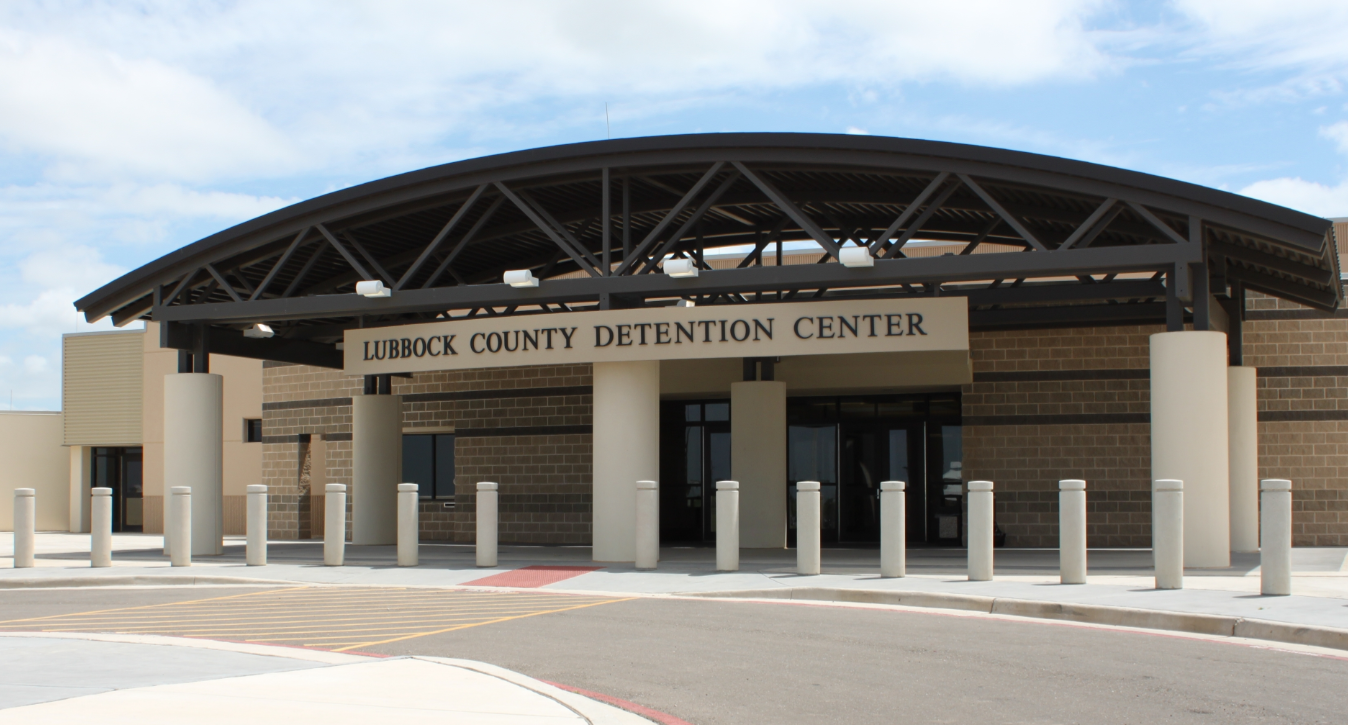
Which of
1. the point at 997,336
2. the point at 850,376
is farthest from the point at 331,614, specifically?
the point at 997,336

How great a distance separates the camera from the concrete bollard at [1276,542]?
39.2ft

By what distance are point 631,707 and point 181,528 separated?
12106mm

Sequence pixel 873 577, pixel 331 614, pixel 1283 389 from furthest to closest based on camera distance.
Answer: pixel 1283 389 < pixel 873 577 < pixel 331 614

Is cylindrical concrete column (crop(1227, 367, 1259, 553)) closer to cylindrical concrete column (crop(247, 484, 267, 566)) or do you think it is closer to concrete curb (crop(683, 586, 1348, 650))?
concrete curb (crop(683, 586, 1348, 650))

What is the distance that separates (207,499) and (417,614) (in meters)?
9.48

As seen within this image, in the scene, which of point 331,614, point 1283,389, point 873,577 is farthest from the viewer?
point 1283,389

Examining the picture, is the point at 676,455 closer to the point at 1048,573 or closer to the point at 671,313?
the point at 671,313

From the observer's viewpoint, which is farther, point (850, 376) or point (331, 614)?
point (850, 376)

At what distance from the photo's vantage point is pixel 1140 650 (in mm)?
9148

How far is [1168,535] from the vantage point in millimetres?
12766

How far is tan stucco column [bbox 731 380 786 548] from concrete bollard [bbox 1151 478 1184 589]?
9.10m

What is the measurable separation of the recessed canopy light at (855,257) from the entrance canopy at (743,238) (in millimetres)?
28

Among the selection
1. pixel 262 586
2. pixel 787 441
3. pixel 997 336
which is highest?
pixel 997 336

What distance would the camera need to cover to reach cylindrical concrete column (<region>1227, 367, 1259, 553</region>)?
64.2ft
